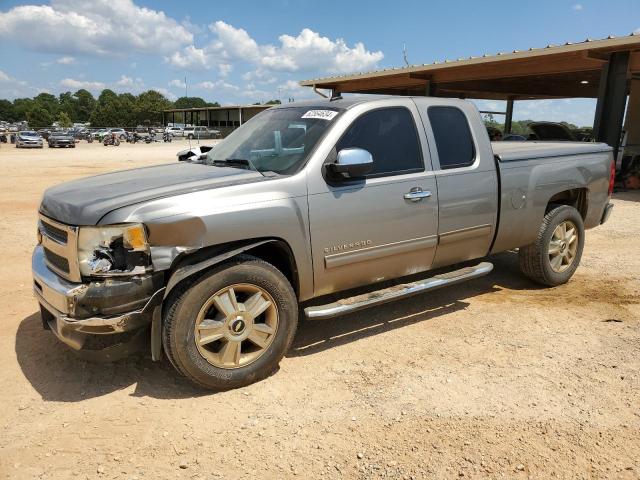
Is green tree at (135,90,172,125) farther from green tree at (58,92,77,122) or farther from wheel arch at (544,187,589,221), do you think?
wheel arch at (544,187,589,221)

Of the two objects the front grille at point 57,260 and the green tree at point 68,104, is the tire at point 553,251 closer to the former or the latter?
the front grille at point 57,260

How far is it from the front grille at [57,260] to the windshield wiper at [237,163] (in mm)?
1385

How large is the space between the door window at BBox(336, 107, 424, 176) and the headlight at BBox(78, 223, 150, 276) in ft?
5.15

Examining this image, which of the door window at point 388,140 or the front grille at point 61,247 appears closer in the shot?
the front grille at point 61,247

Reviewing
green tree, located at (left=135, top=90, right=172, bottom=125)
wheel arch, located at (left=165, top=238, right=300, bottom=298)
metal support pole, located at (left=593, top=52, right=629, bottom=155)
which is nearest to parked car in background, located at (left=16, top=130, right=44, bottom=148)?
metal support pole, located at (left=593, top=52, right=629, bottom=155)

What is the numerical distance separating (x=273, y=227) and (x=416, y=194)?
4.18 feet

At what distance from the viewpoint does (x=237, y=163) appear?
3986mm

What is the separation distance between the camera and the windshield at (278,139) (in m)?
3.73

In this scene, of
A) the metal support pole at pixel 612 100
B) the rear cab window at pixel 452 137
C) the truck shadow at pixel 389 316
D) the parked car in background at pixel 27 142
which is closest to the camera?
the truck shadow at pixel 389 316

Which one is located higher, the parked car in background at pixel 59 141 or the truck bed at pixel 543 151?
the truck bed at pixel 543 151

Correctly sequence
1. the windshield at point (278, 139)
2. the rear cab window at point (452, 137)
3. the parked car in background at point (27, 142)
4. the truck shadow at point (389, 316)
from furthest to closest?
the parked car in background at point (27, 142), the rear cab window at point (452, 137), the truck shadow at point (389, 316), the windshield at point (278, 139)

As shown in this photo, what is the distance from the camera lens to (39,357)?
149 inches

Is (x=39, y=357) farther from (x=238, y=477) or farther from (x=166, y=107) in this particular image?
(x=166, y=107)

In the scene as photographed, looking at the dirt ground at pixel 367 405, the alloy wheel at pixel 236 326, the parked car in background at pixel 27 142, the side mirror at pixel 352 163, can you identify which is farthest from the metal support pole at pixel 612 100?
the parked car in background at pixel 27 142
